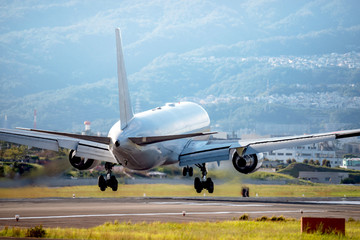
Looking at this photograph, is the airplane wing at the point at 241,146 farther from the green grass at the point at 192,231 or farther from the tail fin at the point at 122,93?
the tail fin at the point at 122,93

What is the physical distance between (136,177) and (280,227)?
43.9 metres

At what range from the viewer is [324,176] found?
4889 inches

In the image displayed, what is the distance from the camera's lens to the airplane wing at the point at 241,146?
153 feet

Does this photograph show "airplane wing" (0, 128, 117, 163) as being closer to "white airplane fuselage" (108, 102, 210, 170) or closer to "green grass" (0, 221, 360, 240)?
"white airplane fuselage" (108, 102, 210, 170)

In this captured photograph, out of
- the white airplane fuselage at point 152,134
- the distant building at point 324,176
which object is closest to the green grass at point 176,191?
the white airplane fuselage at point 152,134

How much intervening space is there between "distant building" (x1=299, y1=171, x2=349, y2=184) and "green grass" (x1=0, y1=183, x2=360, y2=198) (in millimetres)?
17291

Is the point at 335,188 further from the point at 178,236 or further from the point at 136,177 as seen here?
the point at 178,236

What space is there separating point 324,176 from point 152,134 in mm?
79674

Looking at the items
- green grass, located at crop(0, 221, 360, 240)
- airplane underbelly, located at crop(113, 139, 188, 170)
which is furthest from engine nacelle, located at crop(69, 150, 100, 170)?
green grass, located at crop(0, 221, 360, 240)

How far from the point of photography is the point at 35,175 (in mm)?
65000

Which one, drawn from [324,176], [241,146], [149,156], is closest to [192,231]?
[149,156]

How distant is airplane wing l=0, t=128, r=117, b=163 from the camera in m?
48.6

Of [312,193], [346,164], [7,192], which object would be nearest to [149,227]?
[7,192]

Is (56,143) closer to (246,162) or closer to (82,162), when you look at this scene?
(82,162)
